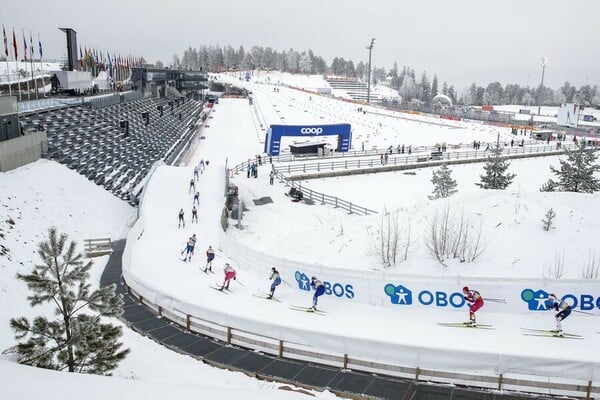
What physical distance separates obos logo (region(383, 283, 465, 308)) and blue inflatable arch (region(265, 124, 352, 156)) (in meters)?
34.5

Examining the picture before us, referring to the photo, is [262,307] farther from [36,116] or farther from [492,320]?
[36,116]

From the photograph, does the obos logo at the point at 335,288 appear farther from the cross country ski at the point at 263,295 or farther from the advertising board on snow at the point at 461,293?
the cross country ski at the point at 263,295

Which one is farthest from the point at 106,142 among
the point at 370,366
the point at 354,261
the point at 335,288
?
the point at 370,366

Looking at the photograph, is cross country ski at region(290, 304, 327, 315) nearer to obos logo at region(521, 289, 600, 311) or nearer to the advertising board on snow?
the advertising board on snow

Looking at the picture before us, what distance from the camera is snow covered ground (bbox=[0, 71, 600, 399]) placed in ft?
40.7

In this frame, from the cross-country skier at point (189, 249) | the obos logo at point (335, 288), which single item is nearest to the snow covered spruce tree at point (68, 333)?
the obos logo at point (335, 288)

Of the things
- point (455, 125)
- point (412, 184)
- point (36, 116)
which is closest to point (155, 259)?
point (36, 116)

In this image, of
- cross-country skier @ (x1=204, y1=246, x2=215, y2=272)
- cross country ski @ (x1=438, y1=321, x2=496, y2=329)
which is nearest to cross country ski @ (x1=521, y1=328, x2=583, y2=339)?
cross country ski @ (x1=438, y1=321, x2=496, y2=329)

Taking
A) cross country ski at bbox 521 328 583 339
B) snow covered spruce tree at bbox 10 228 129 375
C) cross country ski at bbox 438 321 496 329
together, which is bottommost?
cross country ski at bbox 438 321 496 329

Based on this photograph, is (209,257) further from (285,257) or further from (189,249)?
(285,257)

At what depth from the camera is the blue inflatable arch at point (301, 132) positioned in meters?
49.7

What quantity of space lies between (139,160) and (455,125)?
62856 mm

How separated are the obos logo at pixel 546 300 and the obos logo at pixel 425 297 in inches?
82.6

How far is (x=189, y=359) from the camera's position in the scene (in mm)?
13578
